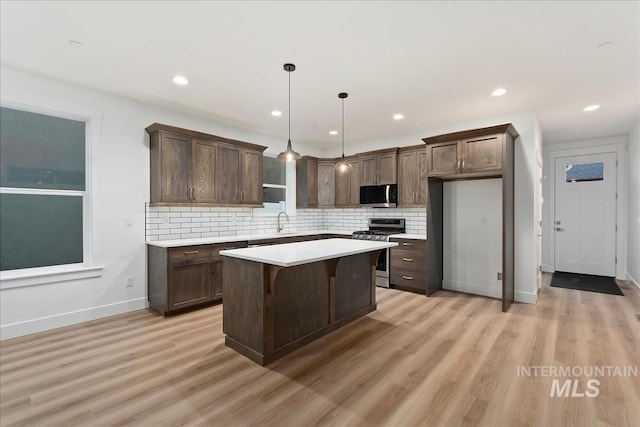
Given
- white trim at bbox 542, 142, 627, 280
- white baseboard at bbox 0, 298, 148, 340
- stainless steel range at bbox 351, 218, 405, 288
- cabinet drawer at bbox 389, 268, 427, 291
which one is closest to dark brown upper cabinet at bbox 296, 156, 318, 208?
stainless steel range at bbox 351, 218, 405, 288

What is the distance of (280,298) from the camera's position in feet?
9.22

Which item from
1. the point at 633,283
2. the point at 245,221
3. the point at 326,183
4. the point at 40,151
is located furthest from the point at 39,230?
the point at 633,283

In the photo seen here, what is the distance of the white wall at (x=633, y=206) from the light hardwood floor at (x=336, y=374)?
6.21ft

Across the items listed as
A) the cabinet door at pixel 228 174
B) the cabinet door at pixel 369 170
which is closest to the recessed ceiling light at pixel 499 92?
the cabinet door at pixel 369 170

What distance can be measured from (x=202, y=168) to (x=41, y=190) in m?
1.74

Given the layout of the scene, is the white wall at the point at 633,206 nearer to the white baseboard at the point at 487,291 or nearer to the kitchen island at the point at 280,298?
the white baseboard at the point at 487,291

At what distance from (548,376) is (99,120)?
16.9 feet

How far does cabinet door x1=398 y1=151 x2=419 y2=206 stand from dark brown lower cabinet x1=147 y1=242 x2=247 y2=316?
9.87ft

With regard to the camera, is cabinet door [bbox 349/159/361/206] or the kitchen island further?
cabinet door [bbox 349/159/361/206]

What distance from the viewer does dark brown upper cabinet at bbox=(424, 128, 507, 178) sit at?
4.02 metres

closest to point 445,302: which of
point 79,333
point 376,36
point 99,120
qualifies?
point 376,36

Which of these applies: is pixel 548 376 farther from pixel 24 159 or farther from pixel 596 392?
pixel 24 159

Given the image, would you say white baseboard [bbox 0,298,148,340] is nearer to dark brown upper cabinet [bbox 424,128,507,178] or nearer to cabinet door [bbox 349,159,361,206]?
cabinet door [bbox 349,159,361,206]

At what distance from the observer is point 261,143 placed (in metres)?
5.55
